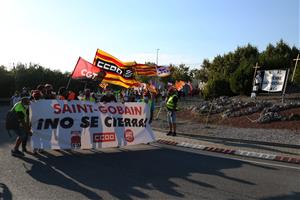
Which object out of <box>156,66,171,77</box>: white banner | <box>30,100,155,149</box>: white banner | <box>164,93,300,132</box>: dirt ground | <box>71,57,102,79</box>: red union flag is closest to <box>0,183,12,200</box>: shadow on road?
<box>30,100,155,149</box>: white banner

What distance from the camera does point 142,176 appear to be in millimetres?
8812

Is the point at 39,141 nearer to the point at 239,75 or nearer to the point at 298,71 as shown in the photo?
the point at 298,71

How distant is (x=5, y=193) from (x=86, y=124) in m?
5.07

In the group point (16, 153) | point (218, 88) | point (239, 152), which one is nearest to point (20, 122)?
point (16, 153)

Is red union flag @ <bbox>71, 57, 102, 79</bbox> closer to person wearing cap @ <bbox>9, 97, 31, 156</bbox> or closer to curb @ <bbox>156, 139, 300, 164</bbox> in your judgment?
curb @ <bbox>156, 139, 300, 164</bbox>

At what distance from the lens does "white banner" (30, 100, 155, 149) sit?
11.6m

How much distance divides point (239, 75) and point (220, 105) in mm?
7226

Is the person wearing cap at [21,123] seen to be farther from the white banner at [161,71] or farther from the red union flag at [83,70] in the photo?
the white banner at [161,71]

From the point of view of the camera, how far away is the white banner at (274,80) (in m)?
23.0

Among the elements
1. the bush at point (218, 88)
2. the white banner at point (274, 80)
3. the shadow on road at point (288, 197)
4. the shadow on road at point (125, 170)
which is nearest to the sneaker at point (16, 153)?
the shadow on road at point (125, 170)

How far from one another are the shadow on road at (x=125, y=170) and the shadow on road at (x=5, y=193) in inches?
30.3

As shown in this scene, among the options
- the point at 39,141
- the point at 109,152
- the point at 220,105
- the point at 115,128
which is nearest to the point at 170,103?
the point at 115,128

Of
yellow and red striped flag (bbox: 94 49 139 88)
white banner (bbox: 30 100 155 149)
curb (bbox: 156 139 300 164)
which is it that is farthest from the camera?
yellow and red striped flag (bbox: 94 49 139 88)

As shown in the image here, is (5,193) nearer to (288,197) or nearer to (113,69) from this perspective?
(288,197)
